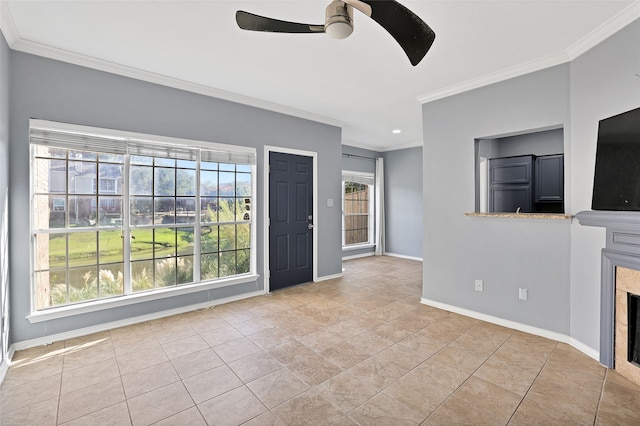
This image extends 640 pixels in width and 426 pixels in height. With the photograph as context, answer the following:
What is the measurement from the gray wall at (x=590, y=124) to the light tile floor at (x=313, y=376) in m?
0.45

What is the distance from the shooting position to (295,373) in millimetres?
2338

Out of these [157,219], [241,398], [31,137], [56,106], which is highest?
[56,106]

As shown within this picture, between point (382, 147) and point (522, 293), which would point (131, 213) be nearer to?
point (522, 293)

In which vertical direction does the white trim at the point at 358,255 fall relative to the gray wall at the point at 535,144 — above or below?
below

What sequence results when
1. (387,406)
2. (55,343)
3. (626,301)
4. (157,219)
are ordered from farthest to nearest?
(157,219), (55,343), (626,301), (387,406)

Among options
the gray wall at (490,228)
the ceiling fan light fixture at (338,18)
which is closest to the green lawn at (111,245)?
the ceiling fan light fixture at (338,18)

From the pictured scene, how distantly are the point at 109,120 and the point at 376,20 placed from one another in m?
3.00

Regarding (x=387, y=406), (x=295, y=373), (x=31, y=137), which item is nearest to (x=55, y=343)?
(x=31, y=137)

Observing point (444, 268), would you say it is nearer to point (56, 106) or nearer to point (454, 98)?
point (454, 98)

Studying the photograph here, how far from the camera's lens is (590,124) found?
8.54 ft

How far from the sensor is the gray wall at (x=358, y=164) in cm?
711

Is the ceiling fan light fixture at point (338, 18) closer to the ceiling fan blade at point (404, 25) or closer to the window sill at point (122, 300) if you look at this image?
the ceiling fan blade at point (404, 25)

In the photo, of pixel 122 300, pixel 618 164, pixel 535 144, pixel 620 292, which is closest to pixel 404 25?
pixel 618 164

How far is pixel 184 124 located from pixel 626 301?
459 cm
